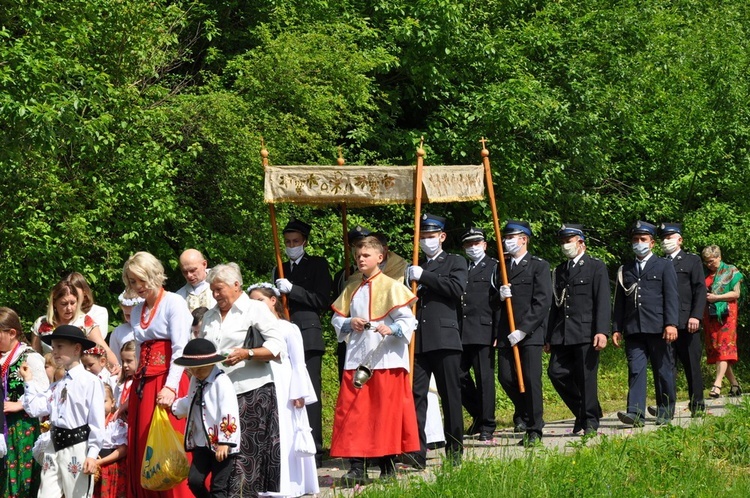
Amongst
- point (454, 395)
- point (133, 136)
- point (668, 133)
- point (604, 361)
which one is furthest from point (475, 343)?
point (668, 133)

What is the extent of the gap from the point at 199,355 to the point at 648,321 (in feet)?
18.8

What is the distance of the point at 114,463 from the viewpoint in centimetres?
848

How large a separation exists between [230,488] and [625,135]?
14.6 meters

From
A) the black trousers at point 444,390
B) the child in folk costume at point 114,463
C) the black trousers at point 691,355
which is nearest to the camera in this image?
the child in folk costume at point 114,463

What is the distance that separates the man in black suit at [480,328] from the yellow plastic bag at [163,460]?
154 inches

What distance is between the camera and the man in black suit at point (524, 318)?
427 inches

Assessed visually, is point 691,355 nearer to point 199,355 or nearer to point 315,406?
point 315,406

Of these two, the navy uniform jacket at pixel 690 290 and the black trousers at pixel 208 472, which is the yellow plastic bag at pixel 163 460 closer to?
the black trousers at pixel 208 472

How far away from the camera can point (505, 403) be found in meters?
16.0

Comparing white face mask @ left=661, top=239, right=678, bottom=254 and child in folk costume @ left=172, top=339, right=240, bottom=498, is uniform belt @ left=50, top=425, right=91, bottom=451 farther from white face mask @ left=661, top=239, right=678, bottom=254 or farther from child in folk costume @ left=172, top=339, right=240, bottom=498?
white face mask @ left=661, top=239, right=678, bottom=254

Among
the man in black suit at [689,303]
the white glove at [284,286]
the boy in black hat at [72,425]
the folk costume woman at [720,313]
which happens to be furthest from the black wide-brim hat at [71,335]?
the folk costume woman at [720,313]

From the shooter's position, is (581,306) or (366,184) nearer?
(366,184)

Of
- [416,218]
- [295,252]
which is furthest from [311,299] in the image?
[416,218]

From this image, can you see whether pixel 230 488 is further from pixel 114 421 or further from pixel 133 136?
pixel 133 136
